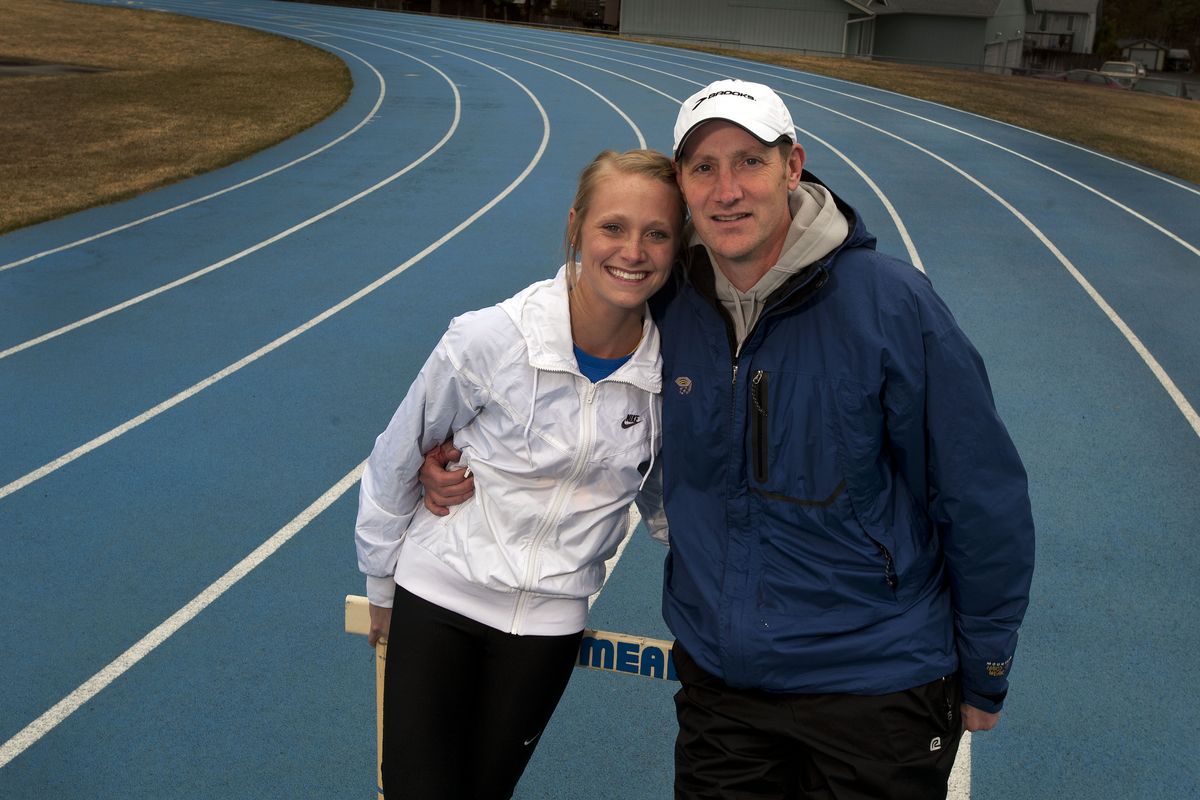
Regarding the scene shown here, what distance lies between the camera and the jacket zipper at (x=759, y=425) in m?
2.31

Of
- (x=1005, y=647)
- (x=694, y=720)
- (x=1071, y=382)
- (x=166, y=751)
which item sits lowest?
(x=166, y=751)

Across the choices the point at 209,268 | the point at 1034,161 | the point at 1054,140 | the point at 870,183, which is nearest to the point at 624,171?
the point at 209,268

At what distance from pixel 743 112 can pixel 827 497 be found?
798 millimetres

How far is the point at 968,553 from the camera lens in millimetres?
2258

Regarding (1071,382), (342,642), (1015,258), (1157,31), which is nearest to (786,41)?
(1015,258)

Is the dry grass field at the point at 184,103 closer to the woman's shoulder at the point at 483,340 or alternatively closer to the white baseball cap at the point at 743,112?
the woman's shoulder at the point at 483,340

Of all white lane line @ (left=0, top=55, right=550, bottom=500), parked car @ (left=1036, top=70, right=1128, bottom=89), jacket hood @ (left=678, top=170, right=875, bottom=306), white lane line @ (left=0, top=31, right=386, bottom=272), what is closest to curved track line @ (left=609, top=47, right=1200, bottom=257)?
white lane line @ (left=0, top=55, right=550, bottom=500)

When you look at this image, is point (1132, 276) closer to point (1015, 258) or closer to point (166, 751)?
point (1015, 258)

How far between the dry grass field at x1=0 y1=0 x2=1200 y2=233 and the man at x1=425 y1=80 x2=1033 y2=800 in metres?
11.2

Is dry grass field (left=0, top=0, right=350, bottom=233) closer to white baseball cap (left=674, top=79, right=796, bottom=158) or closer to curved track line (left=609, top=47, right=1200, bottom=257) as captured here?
curved track line (left=609, top=47, right=1200, bottom=257)

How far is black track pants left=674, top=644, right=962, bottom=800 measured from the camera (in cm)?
229

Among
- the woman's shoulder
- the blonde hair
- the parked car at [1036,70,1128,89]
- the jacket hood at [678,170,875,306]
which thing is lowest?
the woman's shoulder

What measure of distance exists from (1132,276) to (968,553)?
33.3 feet

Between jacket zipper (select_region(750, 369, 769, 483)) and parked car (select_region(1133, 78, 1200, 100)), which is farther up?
parked car (select_region(1133, 78, 1200, 100))
